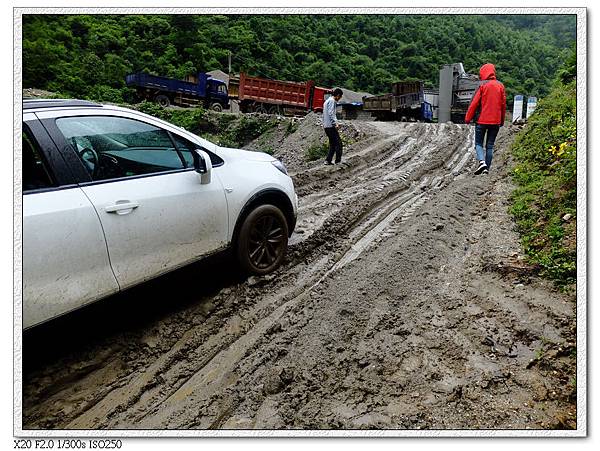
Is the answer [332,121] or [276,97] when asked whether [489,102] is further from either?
[276,97]

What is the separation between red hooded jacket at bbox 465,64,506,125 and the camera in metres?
6.50

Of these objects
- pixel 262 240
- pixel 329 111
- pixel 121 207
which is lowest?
pixel 262 240

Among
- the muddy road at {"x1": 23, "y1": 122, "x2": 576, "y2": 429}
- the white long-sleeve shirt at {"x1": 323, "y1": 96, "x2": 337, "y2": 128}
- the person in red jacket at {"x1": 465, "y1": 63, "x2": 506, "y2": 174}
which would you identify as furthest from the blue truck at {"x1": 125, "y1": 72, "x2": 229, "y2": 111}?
the person in red jacket at {"x1": 465, "y1": 63, "x2": 506, "y2": 174}

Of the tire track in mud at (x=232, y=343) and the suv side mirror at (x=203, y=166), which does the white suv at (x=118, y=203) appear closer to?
the suv side mirror at (x=203, y=166)

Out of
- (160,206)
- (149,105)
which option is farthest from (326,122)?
(160,206)

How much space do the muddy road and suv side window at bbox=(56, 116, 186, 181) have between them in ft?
2.47

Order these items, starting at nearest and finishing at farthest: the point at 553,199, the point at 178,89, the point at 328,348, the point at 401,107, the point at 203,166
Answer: the point at 328,348 < the point at 203,166 < the point at 553,199 < the point at 178,89 < the point at 401,107

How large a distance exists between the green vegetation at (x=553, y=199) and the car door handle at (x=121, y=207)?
2.78 m

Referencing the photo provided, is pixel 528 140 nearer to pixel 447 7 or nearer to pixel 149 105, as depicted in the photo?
pixel 447 7

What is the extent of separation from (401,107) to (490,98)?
1384 cm

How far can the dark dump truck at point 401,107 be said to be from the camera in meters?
17.9

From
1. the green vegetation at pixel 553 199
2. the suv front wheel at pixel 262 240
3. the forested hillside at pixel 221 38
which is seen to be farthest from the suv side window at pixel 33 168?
the green vegetation at pixel 553 199

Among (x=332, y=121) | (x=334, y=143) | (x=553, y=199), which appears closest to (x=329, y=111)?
(x=332, y=121)

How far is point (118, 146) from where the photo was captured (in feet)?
9.50
